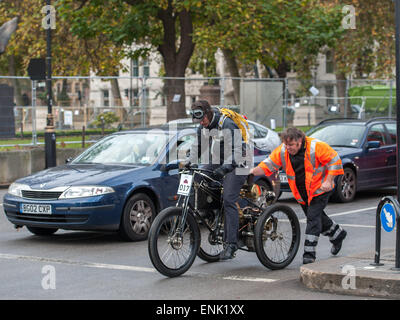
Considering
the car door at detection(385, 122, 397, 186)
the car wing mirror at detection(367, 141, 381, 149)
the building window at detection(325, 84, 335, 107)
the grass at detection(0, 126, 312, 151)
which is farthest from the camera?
the building window at detection(325, 84, 335, 107)

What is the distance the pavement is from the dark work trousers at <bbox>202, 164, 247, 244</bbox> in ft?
3.24

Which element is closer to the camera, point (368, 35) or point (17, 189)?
point (17, 189)

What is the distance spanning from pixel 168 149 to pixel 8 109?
33.0 feet

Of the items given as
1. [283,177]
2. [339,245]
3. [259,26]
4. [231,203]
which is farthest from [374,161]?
[259,26]

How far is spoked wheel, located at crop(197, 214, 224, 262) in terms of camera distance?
8.59 m

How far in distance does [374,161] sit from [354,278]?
8875 mm

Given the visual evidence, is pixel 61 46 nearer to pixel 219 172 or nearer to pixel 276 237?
pixel 219 172

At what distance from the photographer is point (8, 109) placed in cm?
2020

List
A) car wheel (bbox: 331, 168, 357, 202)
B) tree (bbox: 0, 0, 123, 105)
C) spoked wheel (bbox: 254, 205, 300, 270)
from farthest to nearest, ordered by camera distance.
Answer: tree (bbox: 0, 0, 123, 105) → car wheel (bbox: 331, 168, 357, 202) → spoked wheel (bbox: 254, 205, 300, 270)

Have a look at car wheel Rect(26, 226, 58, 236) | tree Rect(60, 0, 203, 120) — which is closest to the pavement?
car wheel Rect(26, 226, 58, 236)

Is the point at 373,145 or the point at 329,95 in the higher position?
the point at 329,95

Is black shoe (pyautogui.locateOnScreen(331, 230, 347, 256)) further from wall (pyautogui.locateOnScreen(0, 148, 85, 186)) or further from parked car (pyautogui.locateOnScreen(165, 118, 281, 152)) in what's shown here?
wall (pyautogui.locateOnScreen(0, 148, 85, 186))

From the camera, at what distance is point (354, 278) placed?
7129mm

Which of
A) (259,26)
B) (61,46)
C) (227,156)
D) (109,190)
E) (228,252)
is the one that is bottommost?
(228,252)
